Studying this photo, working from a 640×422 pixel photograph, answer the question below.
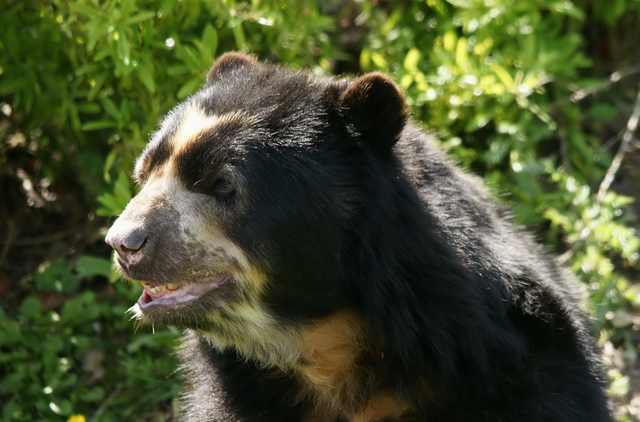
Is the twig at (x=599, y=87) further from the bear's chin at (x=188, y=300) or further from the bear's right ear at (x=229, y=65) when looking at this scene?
the bear's chin at (x=188, y=300)

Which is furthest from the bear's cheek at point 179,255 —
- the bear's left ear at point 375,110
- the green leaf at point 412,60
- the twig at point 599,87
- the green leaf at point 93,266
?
the twig at point 599,87

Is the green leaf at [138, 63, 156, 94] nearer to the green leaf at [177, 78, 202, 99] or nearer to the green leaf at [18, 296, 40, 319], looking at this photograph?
the green leaf at [177, 78, 202, 99]

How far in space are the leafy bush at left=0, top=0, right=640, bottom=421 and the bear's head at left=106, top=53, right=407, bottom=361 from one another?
41.9 inches

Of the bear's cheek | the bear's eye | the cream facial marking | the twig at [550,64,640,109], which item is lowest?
the twig at [550,64,640,109]

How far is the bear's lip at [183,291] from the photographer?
9.54ft

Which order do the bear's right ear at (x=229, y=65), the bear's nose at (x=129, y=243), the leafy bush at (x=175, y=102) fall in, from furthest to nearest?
1. the leafy bush at (x=175, y=102)
2. the bear's right ear at (x=229, y=65)
3. the bear's nose at (x=129, y=243)

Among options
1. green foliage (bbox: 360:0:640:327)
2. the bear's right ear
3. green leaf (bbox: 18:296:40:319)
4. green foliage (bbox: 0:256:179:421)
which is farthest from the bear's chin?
green foliage (bbox: 360:0:640:327)

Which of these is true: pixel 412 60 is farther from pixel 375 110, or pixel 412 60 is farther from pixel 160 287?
pixel 160 287

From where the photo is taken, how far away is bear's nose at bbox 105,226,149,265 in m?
2.77

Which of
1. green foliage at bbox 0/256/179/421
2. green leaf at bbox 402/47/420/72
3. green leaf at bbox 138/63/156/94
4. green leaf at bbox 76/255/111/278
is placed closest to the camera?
green leaf at bbox 138/63/156/94

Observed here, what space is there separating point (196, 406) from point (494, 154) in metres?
2.59

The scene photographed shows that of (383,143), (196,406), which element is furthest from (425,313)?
(196,406)

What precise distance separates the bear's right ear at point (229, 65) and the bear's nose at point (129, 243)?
84 cm

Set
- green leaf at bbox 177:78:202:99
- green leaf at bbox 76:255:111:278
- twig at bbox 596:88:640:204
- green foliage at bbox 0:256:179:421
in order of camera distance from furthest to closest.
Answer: twig at bbox 596:88:640:204 → green leaf at bbox 76:255:111:278 → green foliage at bbox 0:256:179:421 → green leaf at bbox 177:78:202:99
